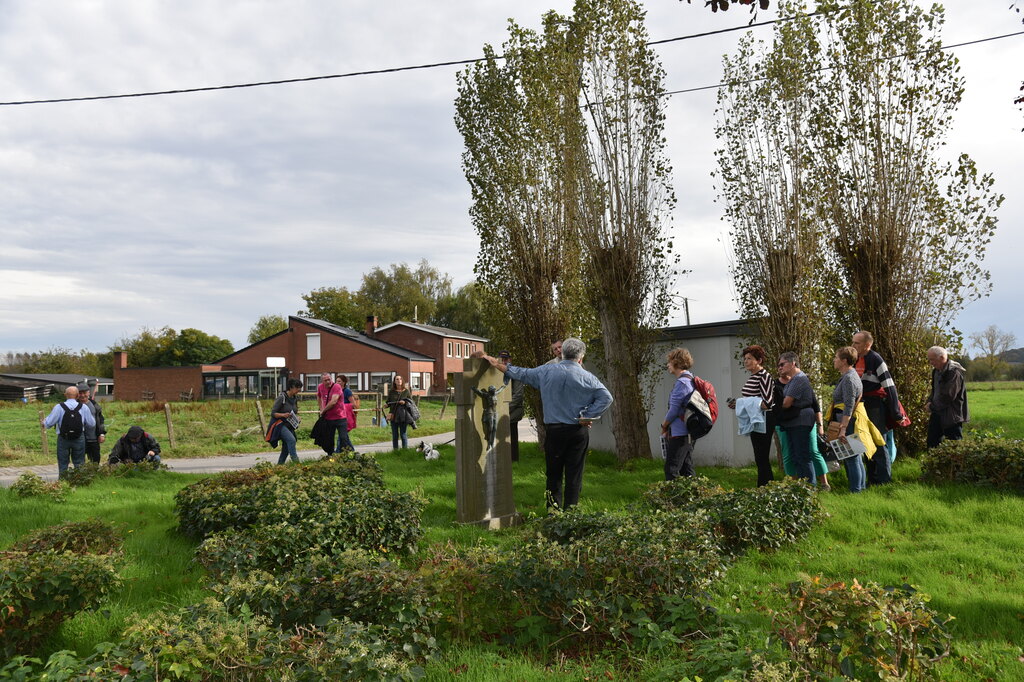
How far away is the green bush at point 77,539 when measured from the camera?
238 inches

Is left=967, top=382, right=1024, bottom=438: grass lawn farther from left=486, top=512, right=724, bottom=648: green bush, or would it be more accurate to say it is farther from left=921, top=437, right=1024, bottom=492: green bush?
left=486, top=512, right=724, bottom=648: green bush

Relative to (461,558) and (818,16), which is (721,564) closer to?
(461,558)

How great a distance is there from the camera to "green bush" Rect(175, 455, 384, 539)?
6914mm

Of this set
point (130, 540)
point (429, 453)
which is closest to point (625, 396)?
Result: point (429, 453)

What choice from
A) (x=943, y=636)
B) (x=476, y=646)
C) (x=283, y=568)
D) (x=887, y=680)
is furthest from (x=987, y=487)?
(x=283, y=568)

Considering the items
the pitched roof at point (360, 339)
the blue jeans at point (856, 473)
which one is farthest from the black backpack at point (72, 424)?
the pitched roof at point (360, 339)

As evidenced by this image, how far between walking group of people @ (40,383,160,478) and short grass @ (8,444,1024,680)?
5.38ft

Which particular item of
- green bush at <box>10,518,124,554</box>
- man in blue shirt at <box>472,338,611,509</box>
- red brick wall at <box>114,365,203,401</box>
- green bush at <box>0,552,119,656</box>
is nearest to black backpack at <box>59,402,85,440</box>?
green bush at <box>10,518,124,554</box>

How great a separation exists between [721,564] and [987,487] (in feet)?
15.8

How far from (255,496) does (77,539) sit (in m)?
1.70

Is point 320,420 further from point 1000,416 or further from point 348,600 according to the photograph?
point 1000,416

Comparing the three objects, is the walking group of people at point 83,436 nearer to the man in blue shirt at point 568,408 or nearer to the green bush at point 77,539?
the green bush at point 77,539

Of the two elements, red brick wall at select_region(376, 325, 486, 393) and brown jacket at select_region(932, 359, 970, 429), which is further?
red brick wall at select_region(376, 325, 486, 393)

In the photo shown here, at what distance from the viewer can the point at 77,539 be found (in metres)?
6.21
